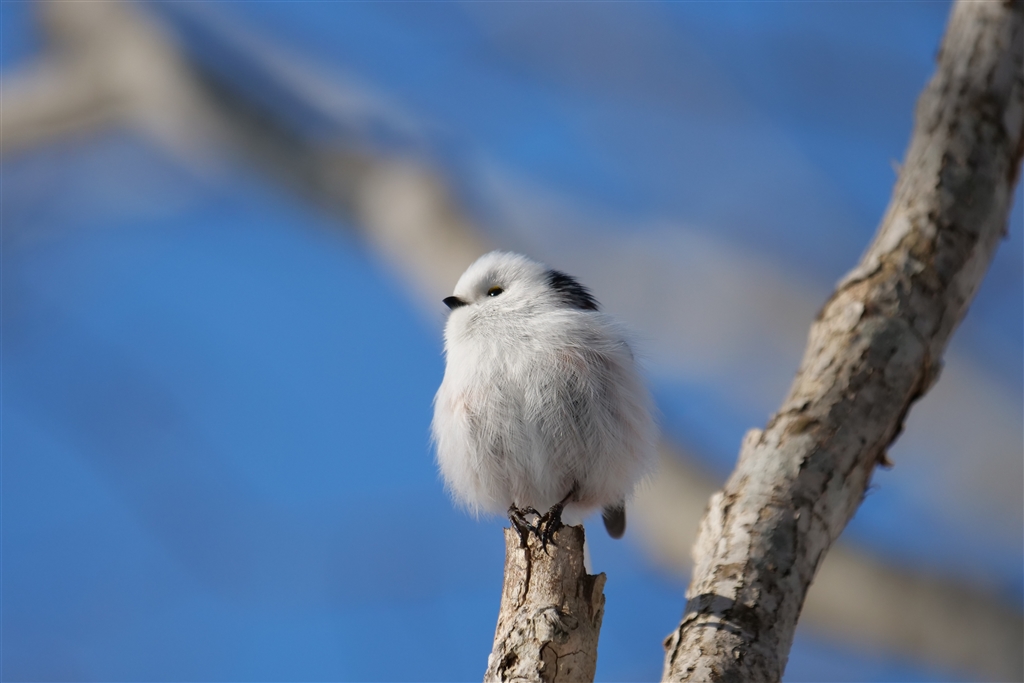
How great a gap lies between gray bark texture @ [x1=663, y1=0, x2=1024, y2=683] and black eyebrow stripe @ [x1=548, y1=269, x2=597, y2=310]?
668 mm

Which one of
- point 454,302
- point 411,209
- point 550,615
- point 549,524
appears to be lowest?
point 550,615

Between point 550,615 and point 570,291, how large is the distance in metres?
1.18

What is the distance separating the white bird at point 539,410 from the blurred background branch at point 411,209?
52cm

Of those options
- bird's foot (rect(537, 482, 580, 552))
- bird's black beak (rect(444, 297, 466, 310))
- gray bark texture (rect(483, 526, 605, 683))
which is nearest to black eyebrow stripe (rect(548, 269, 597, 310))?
bird's black beak (rect(444, 297, 466, 310))

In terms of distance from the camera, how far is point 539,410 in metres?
2.37

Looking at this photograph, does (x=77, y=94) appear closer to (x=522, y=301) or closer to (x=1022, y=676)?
(x=522, y=301)

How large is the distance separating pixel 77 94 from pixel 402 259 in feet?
6.61

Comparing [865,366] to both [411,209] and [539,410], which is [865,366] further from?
[411,209]

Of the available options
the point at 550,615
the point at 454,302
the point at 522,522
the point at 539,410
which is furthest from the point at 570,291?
the point at 550,615

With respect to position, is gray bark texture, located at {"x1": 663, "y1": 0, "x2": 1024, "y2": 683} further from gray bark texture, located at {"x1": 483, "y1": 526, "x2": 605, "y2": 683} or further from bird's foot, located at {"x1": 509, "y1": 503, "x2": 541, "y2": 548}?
bird's foot, located at {"x1": 509, "y1": 503, "x2": 541, "y2": 548}

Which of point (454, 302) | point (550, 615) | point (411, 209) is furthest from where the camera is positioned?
point (411, 209)

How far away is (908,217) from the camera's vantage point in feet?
8.56

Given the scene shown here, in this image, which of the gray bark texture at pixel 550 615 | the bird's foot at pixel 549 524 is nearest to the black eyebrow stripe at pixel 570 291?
the bird's foot at pixel 549 524

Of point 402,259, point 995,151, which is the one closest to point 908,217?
point 995,151
